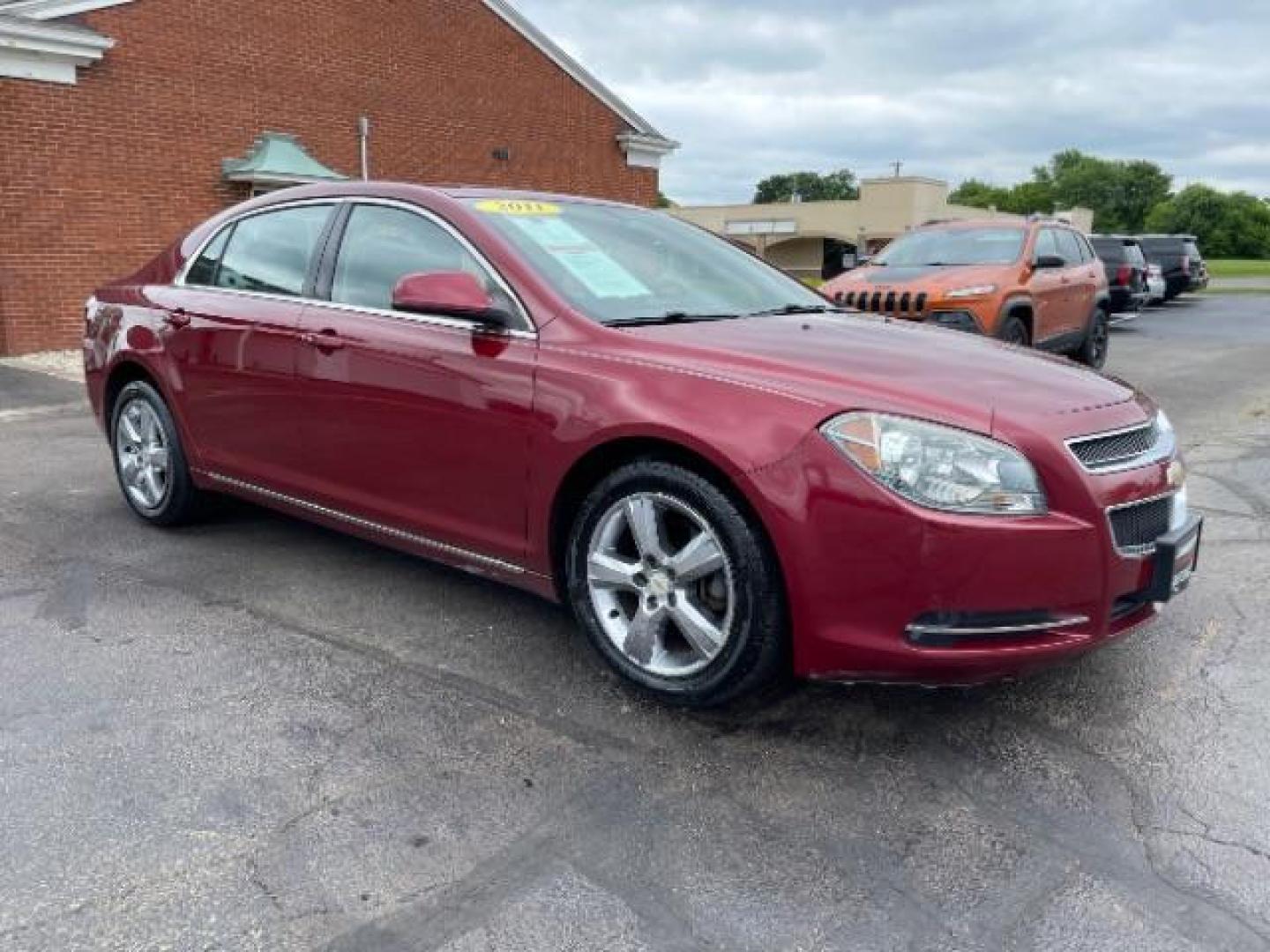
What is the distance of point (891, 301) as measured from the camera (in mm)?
9547

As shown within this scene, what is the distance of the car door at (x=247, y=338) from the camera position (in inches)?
170

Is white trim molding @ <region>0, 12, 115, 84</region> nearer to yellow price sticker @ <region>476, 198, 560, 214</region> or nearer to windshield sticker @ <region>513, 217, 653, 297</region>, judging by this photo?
yellow price sticker @ <region>476, 198, 560, 214</region>

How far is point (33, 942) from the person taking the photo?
7.22 feet

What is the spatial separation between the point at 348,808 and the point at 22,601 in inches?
88.0

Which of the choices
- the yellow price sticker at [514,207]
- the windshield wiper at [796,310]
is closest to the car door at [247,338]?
the yellow price sticker at [514,207]

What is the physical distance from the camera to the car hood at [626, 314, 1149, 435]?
2.89 meters

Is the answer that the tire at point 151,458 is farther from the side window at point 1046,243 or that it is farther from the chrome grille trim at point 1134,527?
the side window at point 1046,243

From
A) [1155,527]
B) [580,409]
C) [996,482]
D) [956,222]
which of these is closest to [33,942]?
[580,409]

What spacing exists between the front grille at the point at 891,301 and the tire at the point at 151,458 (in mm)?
6014

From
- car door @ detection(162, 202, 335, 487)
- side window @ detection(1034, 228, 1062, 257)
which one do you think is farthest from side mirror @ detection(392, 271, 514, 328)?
side window @ detection(1034, 228, 1062, 257)

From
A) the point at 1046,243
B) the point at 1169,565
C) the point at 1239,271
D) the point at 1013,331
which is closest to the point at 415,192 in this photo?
the point at 1169,565

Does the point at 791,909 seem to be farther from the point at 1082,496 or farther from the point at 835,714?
the point at 1082,496

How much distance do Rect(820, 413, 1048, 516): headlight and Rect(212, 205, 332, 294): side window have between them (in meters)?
2.55

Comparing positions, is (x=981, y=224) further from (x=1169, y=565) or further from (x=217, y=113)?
(x=217, y=113)
